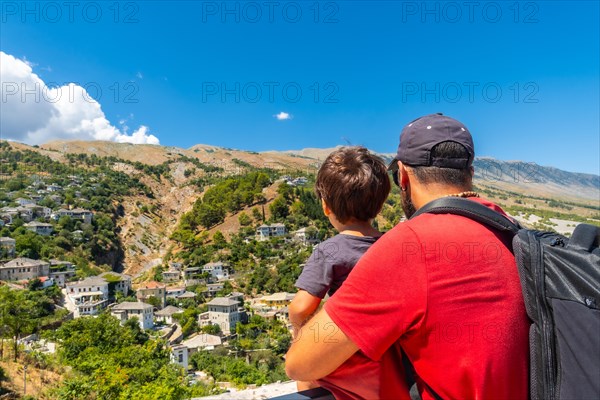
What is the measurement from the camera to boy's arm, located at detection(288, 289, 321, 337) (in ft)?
4.33

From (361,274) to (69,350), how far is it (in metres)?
20.8

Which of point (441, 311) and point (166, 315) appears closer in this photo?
point (441, 311)

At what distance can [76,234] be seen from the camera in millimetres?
40438

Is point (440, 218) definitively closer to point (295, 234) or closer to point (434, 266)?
point (434, 266)

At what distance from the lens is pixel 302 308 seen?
1321 millimetres

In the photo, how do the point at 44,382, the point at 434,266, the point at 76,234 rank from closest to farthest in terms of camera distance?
the point at 434,266 < the point at 44,382 < the point at 76,234

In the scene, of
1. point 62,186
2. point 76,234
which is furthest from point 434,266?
point 62,186

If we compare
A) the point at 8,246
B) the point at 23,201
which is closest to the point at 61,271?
the point at 8,246

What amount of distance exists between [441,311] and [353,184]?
2.19 feet

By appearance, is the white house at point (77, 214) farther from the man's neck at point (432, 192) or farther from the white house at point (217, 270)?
the man's neck at point (432, 192)

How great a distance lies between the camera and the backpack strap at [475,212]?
98cm

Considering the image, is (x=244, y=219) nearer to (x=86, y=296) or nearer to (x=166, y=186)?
(x=86, y=296)

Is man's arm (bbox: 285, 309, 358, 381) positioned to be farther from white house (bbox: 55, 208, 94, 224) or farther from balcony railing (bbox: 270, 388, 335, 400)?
white house (bbox: 55, 208, 94, 224)

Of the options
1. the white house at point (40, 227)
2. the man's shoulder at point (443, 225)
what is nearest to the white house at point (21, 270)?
the white house at point (40, 227)
